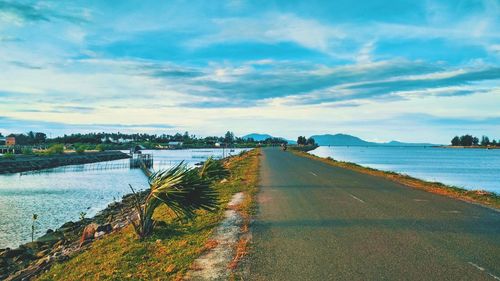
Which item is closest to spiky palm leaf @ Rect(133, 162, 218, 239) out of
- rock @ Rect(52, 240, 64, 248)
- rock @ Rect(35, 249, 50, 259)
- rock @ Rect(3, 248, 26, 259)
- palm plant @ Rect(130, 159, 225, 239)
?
palm plant @ Rect(130, 159, 225, 239)

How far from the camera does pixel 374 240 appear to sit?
8867 millimetres

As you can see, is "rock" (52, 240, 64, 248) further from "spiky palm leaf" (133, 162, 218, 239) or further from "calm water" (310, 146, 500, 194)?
"calm water" (310, 146, 500, 194)

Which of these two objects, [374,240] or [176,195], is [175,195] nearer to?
[176,195]

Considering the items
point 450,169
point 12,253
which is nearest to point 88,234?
point 12,253

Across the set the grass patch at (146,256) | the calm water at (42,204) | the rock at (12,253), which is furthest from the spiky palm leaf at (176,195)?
the calm water at (42,204)

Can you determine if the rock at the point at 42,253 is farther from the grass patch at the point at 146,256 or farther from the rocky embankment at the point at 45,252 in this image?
the grass patch at the point at 146,256

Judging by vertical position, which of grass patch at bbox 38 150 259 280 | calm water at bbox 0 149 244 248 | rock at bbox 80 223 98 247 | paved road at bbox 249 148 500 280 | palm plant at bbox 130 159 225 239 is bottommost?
calm water at bbox 0 149 244 248

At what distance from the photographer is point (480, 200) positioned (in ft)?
52.9

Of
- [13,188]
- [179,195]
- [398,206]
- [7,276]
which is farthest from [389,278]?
[13,188]

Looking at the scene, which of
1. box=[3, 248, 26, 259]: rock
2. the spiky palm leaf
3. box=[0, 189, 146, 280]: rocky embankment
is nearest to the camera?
the spiky palm leaf

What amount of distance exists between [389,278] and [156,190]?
595cm

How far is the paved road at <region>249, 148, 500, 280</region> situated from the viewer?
6654 mm

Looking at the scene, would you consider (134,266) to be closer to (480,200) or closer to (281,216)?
(281,216)

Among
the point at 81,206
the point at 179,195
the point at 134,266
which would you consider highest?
the point at 179,195
